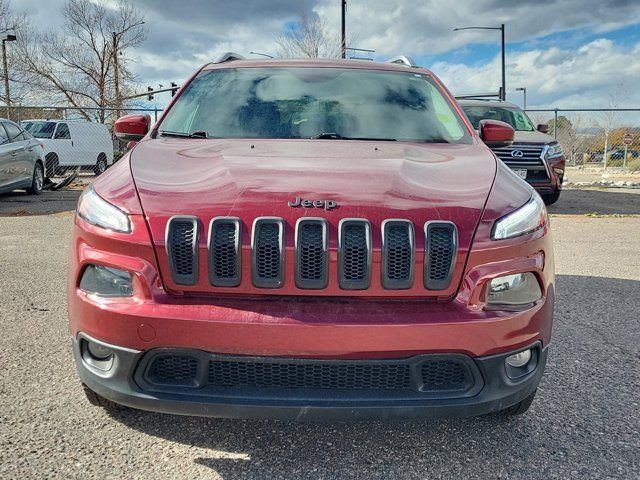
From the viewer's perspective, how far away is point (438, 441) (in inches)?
96.4

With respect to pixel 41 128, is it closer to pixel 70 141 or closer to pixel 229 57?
pixel 70 141

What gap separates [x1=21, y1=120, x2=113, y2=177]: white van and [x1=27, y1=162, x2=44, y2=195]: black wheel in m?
3.13

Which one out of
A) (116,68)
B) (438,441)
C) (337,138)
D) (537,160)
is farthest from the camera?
(116,68)

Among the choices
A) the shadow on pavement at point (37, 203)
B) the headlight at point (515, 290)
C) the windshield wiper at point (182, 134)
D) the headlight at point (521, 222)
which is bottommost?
the shadow on pavement at point (37, 203)

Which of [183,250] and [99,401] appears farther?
[99,401]

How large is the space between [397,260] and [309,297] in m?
0.34

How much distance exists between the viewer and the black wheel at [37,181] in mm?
12219

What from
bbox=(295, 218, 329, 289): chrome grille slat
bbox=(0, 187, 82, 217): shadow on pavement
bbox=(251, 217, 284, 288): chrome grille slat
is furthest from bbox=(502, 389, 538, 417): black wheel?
bbox=(0, 187, 82, 217): shadow on pavement

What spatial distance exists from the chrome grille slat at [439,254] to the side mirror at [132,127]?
215 centimetres

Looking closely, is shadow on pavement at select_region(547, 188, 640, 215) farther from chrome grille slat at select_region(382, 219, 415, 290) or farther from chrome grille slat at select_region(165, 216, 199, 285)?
chrome grille slat at select_region(165, 216, 199, 285)

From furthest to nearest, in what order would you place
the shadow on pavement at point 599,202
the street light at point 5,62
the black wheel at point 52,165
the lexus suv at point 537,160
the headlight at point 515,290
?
the street light at point 5,62 < the black wheel at point 52,165 < the shadow on pavement at point 599,202 < the lexus suv at point 537,160 < the headlight at point 515,290

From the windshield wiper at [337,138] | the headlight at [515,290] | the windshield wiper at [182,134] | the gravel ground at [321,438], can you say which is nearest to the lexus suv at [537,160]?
A: the gravel ground at [321,438]

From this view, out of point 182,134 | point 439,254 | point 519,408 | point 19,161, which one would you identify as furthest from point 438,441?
point 19,161

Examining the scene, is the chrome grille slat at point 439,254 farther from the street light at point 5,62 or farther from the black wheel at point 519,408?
the street light at point 5,62
